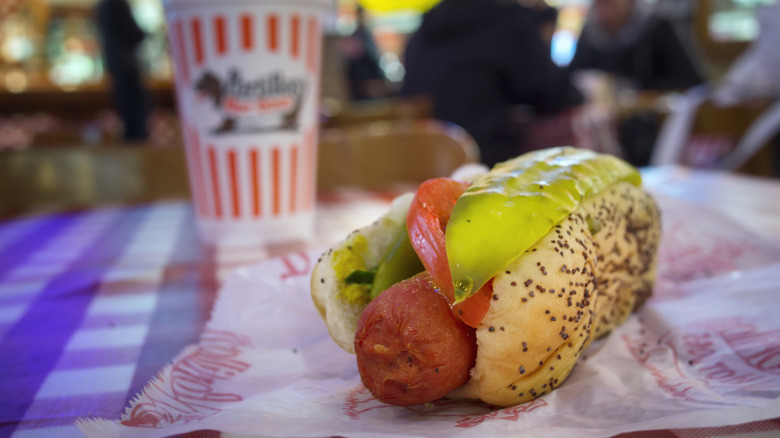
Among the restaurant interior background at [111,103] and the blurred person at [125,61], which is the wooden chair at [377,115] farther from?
the blurred person at [125,61]

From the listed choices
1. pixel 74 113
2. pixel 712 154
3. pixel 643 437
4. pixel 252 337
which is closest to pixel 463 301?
pixel 643 437

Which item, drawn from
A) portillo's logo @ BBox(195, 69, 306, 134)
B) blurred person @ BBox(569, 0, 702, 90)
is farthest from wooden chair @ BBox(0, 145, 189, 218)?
blurred person @ BBox(569, 0, 702, 90)

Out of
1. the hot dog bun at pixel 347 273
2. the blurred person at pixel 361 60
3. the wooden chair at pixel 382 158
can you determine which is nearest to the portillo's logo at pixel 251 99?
the hot dog bun at pixel 347 273

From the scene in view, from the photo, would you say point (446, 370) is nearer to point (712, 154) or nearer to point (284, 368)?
point (284, 368)

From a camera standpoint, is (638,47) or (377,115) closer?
(377,115)

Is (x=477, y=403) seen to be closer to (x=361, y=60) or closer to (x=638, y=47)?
(x=638, y=47)

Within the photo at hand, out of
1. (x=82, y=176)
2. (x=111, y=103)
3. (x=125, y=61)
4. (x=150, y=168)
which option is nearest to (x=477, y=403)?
(x=150, y=168)

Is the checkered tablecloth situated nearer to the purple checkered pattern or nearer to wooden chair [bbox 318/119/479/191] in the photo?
the purple checkered pattern
